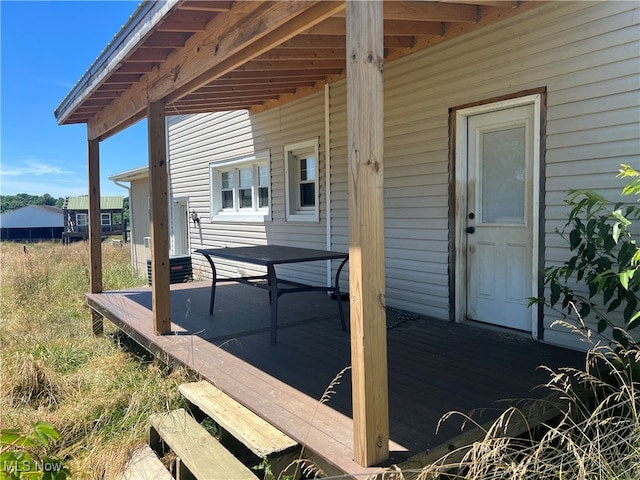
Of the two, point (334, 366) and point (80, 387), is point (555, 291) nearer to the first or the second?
point (334, 366)

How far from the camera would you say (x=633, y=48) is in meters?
3.07

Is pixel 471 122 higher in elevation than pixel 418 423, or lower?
higher

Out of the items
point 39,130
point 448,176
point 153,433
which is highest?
point 39,130

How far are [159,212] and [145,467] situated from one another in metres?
2.19

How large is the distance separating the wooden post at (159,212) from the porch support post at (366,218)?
266 centimetres

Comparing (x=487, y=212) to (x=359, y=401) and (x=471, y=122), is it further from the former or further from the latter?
(x=359, y=401)

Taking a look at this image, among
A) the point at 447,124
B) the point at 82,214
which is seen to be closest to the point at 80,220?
the point at 82,214

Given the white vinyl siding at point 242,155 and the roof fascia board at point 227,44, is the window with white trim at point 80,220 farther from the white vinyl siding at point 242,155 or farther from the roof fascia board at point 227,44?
the roof fascia board at point 227,44

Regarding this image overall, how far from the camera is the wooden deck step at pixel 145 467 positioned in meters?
2.63

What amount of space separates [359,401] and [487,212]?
2791mm

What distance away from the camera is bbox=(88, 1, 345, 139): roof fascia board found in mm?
2463

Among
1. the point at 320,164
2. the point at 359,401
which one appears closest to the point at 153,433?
the point at 359,401

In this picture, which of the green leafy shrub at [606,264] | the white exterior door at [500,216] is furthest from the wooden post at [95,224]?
the green leafy shrub at [606,264]

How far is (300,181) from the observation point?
267 inches
